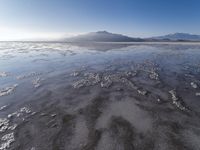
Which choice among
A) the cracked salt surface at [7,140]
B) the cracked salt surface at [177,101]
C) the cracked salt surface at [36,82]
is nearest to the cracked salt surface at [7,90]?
the cracked salt surface at [36,82]

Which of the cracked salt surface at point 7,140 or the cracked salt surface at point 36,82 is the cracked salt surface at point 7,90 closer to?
the cracked salt surface at point 36,82

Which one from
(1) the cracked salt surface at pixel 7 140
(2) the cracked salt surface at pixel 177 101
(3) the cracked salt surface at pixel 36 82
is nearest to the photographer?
(1) the cracked salt surface at pixel 7 140

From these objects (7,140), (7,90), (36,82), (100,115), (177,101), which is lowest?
(36,82)

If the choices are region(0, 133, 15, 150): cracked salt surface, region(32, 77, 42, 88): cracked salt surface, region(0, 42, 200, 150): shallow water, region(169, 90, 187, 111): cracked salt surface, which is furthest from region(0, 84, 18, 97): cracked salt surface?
region(169, 90, 187, 111): cracked salt surface

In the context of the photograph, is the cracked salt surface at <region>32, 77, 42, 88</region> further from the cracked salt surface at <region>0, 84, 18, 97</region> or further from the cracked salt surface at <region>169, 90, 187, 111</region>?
the cracked salt surface at <region>169, 90, 187, 111</region>

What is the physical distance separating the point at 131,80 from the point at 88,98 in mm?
5296

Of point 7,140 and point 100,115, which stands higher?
point 7,140

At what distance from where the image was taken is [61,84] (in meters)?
13.1

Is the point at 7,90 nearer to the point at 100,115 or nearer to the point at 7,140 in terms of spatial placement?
the point at 7,140

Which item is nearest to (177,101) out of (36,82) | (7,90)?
(36,82)

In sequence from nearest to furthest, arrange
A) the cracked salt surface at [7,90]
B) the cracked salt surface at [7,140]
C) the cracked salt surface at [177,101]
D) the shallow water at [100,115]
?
the cracked salt surface at [7,140] < the shallow water at [100,115] < the cracked salt surface at [177,101] < the cracked salt surface at [7,90]

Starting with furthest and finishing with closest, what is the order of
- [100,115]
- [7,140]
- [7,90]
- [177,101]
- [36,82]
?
[36,82]
[7,90]
[177,101]
[100,115]
[7,140]

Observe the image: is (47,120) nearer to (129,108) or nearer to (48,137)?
(48,137)

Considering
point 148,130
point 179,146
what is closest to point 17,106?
point 148,130
